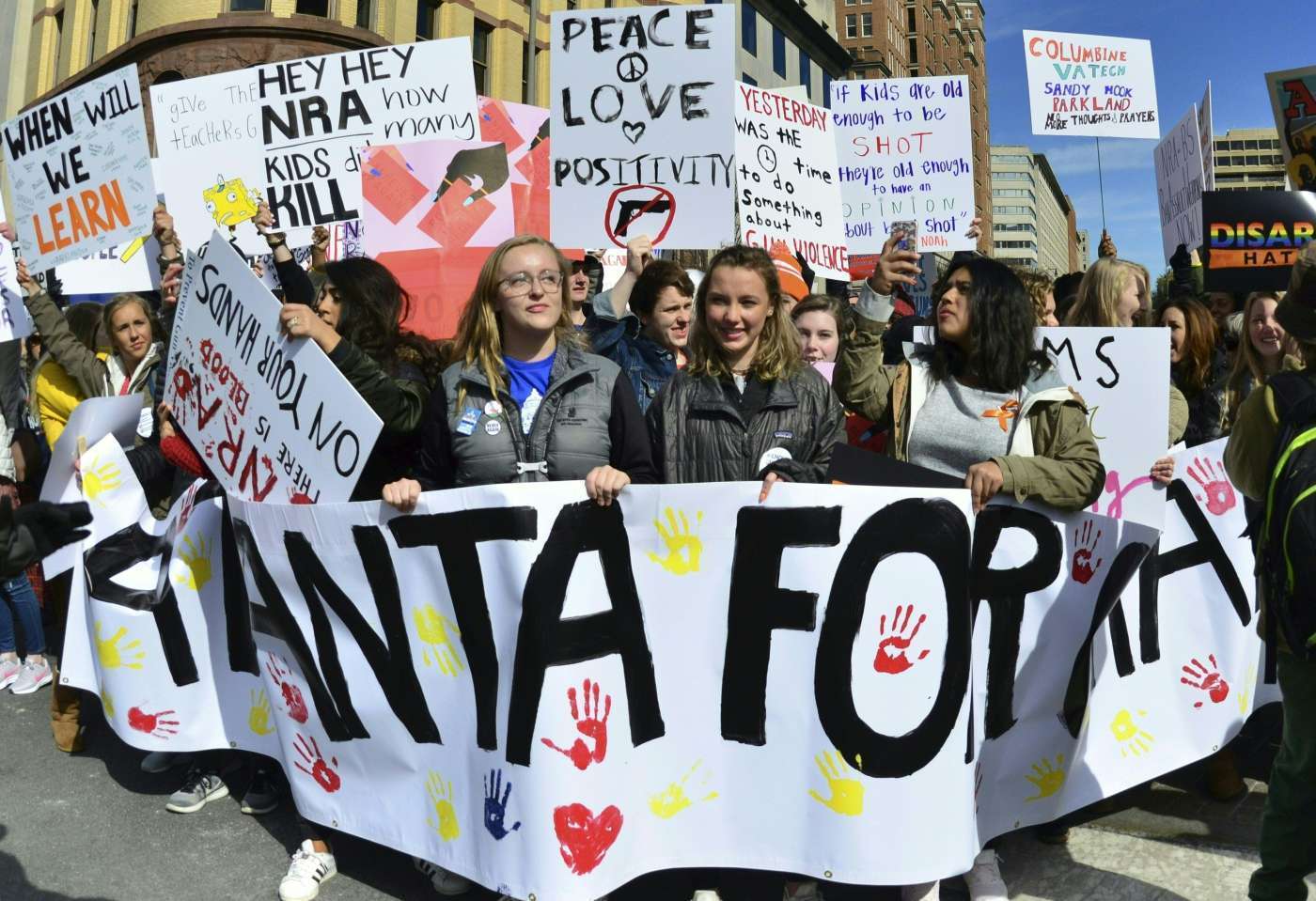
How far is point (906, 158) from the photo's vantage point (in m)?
7.20

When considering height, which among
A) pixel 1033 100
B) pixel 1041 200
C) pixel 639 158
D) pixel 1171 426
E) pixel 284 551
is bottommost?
pixel 284 551

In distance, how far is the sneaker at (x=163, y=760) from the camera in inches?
167

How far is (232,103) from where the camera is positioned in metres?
5.81

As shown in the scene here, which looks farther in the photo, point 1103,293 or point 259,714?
point 1103,293

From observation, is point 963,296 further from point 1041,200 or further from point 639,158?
point 1041,200

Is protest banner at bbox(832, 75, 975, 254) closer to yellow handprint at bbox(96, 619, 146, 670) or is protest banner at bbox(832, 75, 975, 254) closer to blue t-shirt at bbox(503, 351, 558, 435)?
blue t-shirt at bbox(503, 351, 558, 435)

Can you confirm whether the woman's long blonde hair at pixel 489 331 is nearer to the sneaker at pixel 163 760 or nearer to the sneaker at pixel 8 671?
the sneaker at pixel 163 760

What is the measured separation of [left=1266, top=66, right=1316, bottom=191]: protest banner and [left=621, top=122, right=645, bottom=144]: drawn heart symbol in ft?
12.1

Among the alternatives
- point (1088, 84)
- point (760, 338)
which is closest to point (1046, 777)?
point (760, 338)

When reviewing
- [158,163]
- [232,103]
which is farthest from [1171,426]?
[158,163]

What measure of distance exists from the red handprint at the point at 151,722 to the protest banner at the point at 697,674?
100cm

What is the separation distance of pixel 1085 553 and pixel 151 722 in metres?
3.27

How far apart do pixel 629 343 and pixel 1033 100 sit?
5242 millimetres

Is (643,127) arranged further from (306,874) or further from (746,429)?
(306,874)
